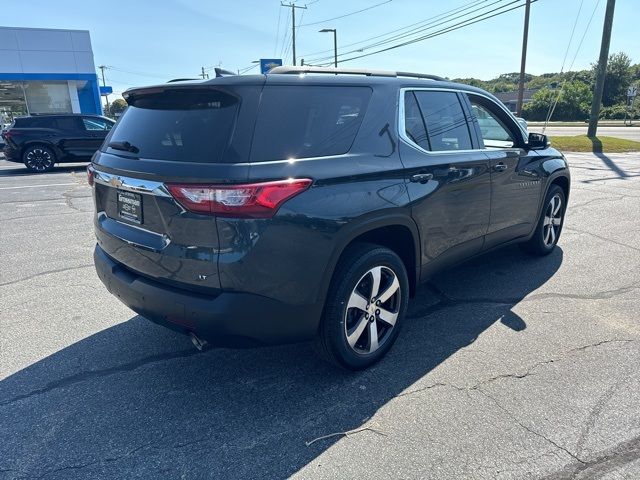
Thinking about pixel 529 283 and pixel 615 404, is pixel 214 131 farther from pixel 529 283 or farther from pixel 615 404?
pixel 529 283

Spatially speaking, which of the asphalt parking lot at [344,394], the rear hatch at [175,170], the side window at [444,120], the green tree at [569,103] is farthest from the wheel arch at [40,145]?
the green tree at [569,103]

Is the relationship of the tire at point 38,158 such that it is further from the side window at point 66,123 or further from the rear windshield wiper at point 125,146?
the rear windshield wiper at point 125,146

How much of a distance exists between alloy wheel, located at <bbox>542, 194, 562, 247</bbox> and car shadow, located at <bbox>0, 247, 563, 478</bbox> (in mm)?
1804

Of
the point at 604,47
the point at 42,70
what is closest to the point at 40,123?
the point at 42,70

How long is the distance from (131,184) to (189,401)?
1.34 m

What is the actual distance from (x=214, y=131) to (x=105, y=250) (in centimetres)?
127

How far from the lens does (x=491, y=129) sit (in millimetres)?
4383

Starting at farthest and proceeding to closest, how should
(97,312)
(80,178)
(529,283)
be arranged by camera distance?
(80,178)
(529,283)
(97,312)

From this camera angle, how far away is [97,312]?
387 cm

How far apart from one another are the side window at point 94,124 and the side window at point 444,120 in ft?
44.2

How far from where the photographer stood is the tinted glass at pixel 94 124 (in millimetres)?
14117

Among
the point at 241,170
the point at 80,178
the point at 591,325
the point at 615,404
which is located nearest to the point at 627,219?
the point at 591,325

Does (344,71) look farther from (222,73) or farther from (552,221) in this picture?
(552,221)

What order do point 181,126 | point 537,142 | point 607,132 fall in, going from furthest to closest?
1. point 607,132
2. point 537,142
3. point 181,126
